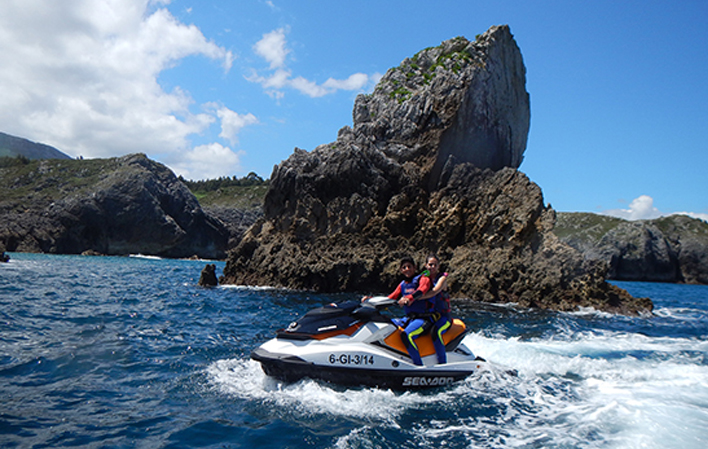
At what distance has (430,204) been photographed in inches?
1025

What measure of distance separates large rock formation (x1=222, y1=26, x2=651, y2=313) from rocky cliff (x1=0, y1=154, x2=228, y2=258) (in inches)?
2051

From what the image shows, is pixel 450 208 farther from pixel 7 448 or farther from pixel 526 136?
pixel 7 448

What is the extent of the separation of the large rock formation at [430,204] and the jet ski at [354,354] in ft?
47.8

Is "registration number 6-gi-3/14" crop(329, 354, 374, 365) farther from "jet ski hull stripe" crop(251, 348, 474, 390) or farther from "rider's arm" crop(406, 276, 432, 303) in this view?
"rider's arm" crop(406, 276, 432, 303)

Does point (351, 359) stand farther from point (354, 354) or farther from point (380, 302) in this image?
point (380, 302)

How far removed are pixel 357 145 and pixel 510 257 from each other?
452 inches

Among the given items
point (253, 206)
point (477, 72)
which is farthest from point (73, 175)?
point (477, 72)

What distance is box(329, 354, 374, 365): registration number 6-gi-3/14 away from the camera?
21.8 ft

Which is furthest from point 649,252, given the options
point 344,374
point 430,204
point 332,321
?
point 344,374

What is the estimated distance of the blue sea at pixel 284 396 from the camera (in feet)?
16.6

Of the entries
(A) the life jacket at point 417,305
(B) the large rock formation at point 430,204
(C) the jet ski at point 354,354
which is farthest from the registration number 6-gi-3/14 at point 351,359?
(B) the large rock formation at point 430,204

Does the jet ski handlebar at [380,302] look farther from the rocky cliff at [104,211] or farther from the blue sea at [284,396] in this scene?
the rocky cliff at [104,211]

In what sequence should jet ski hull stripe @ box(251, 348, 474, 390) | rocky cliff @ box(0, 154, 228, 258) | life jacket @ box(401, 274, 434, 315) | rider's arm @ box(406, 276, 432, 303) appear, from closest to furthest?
jet ski hull stripe @ box(251, 348, 474, 390) → rider's arm @ box(406, 276, 432, 303) → life jacket @ box(401, 274, 434, 315) → rocky cliff @ box(0, 154, 228, 258)

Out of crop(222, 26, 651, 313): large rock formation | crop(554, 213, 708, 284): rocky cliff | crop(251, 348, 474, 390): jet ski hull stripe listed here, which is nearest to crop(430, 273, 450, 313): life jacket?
crop(251, 348, 474, 390): jet ski hull stripe
